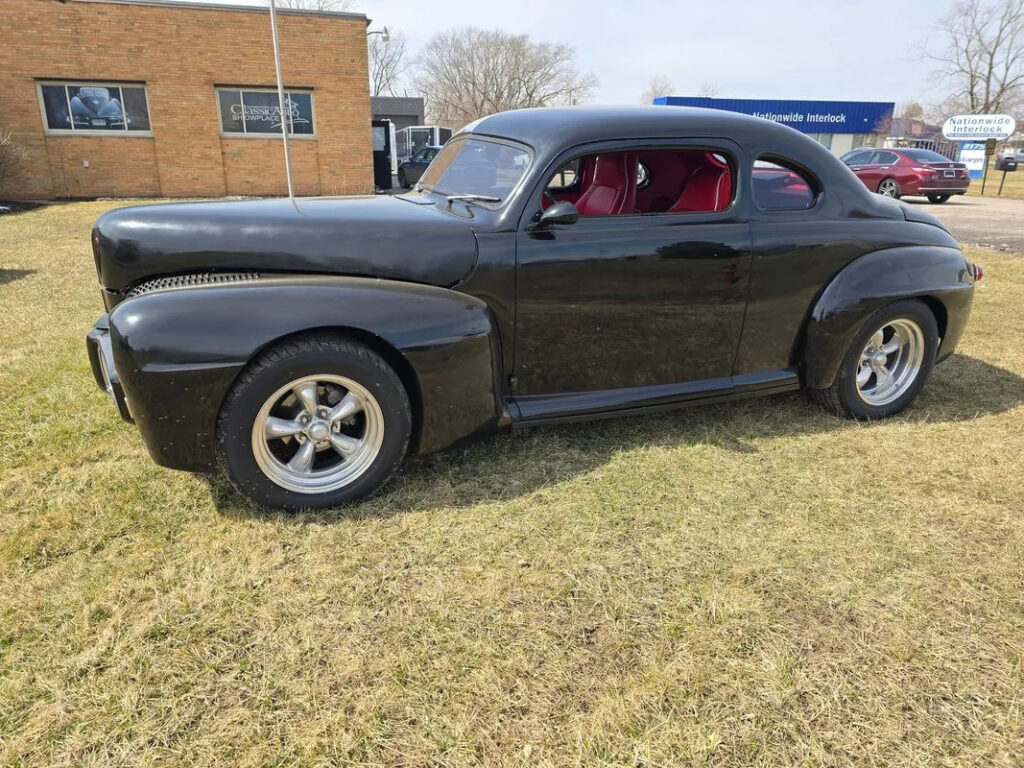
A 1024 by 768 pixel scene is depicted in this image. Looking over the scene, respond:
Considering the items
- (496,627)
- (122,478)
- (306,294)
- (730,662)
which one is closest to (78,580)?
(122,478)

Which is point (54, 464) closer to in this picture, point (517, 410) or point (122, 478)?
point (122, 478)

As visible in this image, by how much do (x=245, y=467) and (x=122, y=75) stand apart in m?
18.7

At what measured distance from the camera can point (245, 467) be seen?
2.73 metres

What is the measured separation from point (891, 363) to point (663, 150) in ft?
6.75

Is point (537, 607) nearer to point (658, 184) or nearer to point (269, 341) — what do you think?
point (269, 341)

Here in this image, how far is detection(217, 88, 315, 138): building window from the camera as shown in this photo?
17981 mm

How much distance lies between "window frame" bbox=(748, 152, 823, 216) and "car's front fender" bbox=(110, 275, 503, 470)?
1643 millimetres

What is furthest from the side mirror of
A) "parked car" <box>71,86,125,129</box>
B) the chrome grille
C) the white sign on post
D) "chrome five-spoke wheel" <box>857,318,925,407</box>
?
the white sign on post

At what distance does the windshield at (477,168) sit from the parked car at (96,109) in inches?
684

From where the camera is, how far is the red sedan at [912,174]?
17328 millimetres

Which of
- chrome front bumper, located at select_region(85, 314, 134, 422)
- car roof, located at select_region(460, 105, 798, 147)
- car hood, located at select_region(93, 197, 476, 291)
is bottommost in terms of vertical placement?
chrome front bumper, located at select_region(85, 314, 134, 422)

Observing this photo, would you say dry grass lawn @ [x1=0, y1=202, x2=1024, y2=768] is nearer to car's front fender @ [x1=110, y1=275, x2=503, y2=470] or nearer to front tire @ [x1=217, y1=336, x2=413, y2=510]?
front tire @ [x1=217, y1=336, x2=413, y2=510]

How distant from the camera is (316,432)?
9.34 ft

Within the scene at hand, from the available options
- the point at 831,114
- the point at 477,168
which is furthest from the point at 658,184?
the point at 831,114
